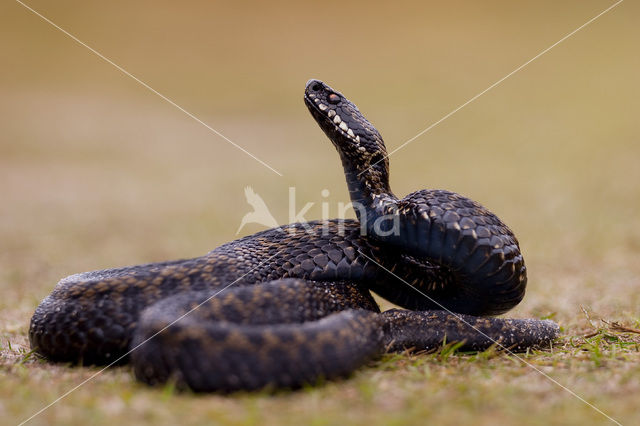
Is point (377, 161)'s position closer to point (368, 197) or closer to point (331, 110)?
point (368, 197)

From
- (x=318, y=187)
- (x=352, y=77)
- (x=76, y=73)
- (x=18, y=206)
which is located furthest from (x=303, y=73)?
(x=18, y=206)

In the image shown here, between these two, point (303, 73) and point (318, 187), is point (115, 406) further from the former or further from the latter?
point (303, 73)

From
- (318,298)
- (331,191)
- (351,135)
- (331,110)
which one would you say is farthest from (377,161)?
(331,191)

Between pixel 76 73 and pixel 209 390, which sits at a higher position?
pixel 76 73

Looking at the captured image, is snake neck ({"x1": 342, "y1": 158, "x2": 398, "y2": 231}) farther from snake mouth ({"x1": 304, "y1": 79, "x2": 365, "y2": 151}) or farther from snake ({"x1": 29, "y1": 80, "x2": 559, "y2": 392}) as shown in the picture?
snake mouth ({"x1": 304, "y1": 79, "x2": 365, "y2": 151})

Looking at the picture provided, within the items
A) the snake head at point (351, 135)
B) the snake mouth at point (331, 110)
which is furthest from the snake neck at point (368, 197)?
the snake mouth at point (331, 110)

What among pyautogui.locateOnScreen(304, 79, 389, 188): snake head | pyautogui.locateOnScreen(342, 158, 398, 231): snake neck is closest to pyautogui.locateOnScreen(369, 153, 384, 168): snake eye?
pyautogui.locateOnScreen(304, 79, 389, 188): snake head
